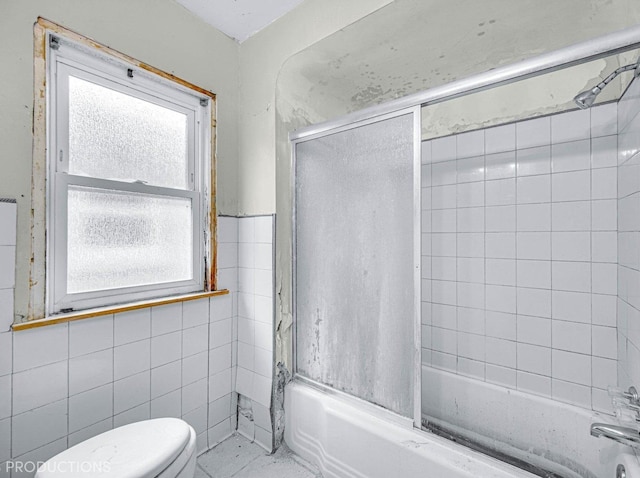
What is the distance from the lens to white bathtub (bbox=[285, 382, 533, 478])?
1.10 metres

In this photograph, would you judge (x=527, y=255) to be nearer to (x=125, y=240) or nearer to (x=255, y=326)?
(x=255, y=326)

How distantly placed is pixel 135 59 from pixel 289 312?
55.5 inches

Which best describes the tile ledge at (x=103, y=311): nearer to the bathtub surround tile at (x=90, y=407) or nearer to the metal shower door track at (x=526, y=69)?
the bathtub surround tile at (x=90, y=407)

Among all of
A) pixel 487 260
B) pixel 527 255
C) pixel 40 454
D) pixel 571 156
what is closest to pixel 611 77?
pixel 571 156

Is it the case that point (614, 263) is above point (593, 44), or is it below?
below

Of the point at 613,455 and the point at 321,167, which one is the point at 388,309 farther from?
the point at 613,455

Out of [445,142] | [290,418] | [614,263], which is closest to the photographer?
[614,263]

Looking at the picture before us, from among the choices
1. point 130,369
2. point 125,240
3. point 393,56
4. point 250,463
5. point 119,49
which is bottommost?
point 250,463

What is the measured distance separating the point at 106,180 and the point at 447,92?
1.44m

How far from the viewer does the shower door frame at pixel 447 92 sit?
886 millimetres

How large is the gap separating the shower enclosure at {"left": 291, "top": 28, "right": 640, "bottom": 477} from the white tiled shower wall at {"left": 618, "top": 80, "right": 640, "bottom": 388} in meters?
0.01

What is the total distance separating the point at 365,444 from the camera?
51.3 inches

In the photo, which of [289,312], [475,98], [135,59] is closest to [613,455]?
[289,312]

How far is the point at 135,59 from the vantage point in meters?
1.42
